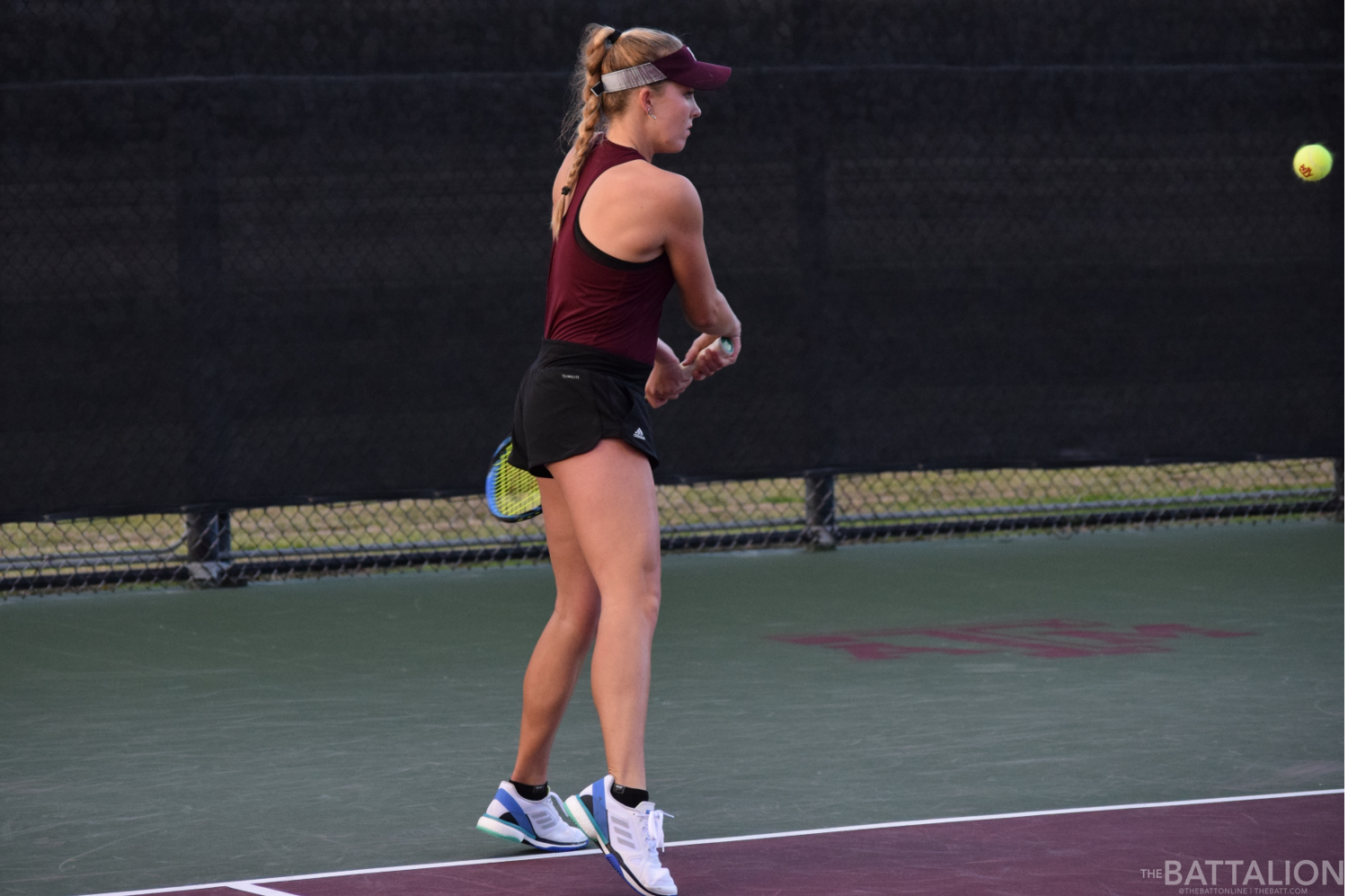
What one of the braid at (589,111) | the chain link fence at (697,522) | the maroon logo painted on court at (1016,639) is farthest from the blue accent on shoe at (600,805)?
the chain link fence at (697,522)

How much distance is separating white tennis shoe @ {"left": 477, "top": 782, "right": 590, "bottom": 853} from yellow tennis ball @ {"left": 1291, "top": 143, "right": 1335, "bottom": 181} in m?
5.22

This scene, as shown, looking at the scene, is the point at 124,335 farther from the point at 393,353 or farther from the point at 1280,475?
the point at 1280,475

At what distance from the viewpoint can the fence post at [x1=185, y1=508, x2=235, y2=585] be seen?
6.82 meters

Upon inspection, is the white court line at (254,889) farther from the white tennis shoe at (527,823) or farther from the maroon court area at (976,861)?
the white tennis shoe at (527,823)

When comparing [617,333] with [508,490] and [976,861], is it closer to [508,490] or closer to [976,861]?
[508,490]

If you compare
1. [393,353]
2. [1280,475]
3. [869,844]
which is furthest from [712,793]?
[1280,475]

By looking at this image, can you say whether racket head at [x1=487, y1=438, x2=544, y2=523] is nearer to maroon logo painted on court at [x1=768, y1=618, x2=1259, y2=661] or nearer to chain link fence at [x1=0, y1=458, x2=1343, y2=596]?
maroon logo painted on court at [x1=768, y1=618, x2=1259, y2=661]

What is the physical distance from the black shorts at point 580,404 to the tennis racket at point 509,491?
0.57m

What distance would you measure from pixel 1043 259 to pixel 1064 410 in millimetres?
630

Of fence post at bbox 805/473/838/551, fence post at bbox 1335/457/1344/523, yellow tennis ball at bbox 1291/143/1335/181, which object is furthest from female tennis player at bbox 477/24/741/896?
fence post at bbox 1335/457/1344/523

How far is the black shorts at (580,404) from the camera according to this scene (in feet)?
10.8

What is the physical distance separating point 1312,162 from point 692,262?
16.6 feet

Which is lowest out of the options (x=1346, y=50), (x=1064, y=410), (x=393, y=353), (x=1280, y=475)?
(x=1280, y=475)

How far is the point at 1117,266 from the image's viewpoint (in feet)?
25.4
